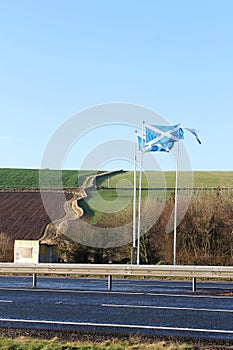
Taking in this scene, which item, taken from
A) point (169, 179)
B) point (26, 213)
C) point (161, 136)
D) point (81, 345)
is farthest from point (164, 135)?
point (169, 179)

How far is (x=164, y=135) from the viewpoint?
30.6 m

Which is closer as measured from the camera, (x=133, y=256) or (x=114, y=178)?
(x=133, y=256)

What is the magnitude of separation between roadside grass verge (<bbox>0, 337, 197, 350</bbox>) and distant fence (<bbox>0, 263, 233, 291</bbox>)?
7.83 m

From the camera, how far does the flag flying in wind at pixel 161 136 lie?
30487mm

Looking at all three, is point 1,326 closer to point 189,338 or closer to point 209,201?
point 189,338

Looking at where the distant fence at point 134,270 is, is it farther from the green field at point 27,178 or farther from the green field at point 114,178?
the green field at point 27,178

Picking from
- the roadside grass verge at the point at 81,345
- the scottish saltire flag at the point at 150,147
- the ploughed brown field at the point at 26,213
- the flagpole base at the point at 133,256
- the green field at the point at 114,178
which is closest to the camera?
the roadside grass verge at the point at 81,345

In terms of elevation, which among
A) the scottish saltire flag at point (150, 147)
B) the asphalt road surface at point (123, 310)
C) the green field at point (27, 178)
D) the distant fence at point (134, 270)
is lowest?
the asphalt road surface at point (123, 310)

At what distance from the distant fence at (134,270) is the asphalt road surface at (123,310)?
0.47 metres

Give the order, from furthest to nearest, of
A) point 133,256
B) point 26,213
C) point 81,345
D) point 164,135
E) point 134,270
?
point 26,213
point 164,135
point 133,256
point 134,270
point 81,345

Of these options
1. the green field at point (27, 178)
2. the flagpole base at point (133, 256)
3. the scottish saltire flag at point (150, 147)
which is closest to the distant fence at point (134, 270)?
the flagpole base at point (133, 256)

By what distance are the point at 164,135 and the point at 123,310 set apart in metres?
18.7

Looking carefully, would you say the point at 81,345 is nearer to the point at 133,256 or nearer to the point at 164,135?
the point at 133,256

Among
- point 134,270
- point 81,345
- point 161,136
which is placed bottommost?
point 81,345
